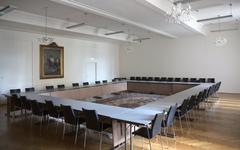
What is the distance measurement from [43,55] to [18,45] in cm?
127

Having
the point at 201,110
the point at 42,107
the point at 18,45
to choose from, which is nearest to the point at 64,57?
the point at 18,45

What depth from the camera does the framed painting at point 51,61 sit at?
982 cm

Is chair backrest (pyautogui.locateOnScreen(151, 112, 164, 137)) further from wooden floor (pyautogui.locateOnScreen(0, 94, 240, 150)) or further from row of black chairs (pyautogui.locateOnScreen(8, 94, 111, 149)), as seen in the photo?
row of black chairs (pyautogui.locateOnScreen(8, 94, 111, 149))

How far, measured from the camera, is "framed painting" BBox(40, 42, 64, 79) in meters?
9.82

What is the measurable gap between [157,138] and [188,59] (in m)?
8.61

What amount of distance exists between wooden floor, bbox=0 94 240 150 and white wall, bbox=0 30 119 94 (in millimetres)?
3381

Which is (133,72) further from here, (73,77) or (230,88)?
(230,88)

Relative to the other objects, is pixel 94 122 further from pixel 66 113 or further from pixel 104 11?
pixel 104 11

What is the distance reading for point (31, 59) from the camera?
9.34m

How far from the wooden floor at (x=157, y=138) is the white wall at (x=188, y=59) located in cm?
561

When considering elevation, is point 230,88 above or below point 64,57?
below

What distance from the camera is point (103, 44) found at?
44.3 feet

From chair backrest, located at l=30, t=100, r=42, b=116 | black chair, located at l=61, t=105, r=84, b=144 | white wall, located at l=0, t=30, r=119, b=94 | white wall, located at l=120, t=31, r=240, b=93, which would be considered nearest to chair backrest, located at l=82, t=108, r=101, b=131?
black chair, located at l=61, t=105, r=84, b=144

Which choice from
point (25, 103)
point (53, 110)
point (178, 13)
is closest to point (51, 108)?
point (53, 110)
